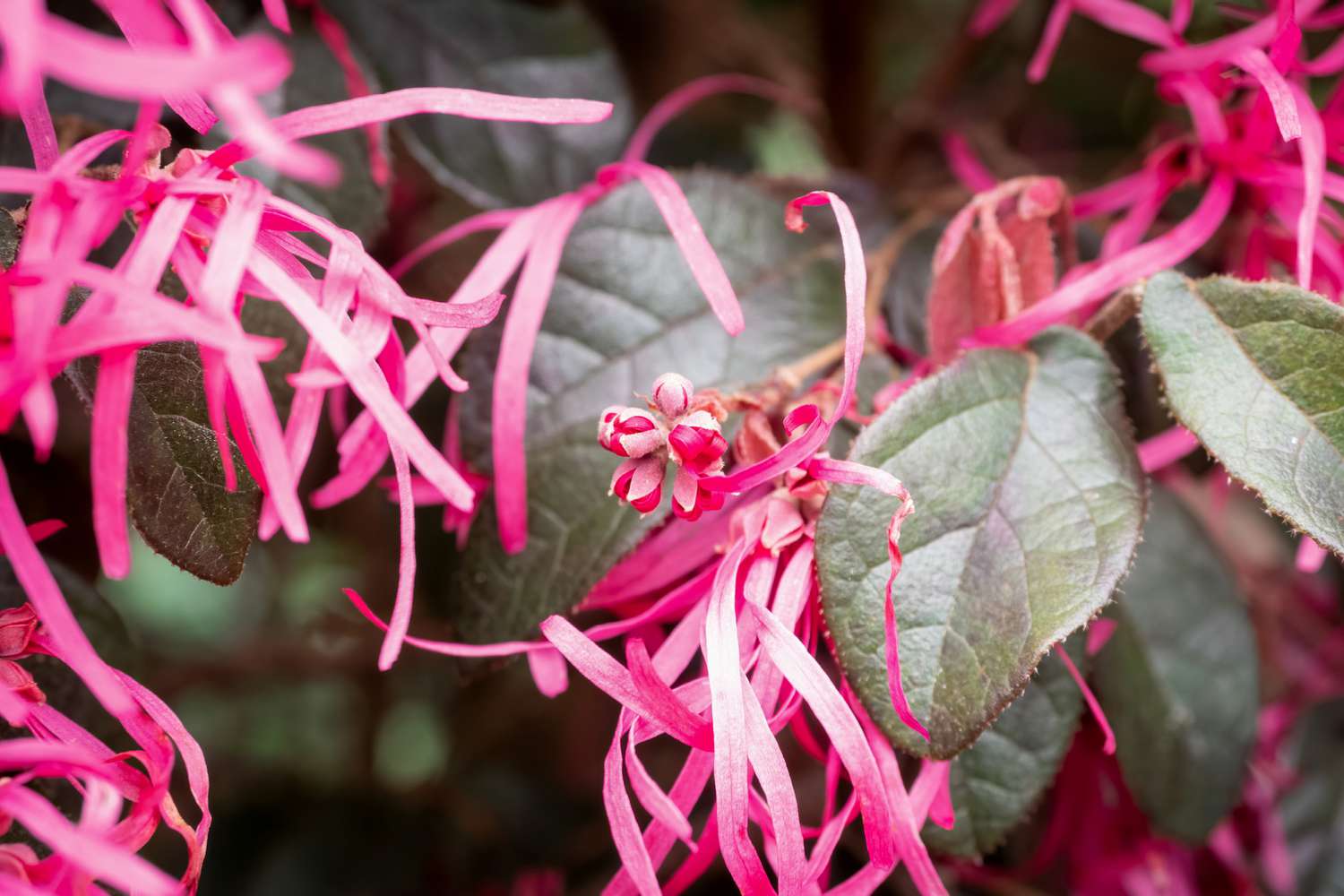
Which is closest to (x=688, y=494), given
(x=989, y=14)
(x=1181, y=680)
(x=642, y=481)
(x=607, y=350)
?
(x=642, y=481)

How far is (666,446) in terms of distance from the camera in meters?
0.37

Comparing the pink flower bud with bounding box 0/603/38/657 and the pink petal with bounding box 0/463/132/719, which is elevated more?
the pink petal with bounding box 0/463/132/719

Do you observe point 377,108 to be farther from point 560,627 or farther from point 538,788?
point 538,788

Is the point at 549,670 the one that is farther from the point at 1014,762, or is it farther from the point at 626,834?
the point at 1014,762

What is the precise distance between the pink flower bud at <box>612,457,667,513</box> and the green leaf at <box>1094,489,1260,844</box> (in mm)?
305

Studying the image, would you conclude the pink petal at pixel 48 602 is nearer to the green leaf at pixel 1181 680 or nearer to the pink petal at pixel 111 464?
the pink petal at pixel 111 464

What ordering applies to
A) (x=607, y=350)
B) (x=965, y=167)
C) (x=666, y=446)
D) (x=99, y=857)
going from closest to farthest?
(x=99, y=857) < (x=666, y=446) < (x=607, y=350) < (x=965, y=167)

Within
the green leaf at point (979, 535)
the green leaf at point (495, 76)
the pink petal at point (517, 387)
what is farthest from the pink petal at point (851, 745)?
the green leaf at point (495, 76)

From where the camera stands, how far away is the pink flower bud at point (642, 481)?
364 mm

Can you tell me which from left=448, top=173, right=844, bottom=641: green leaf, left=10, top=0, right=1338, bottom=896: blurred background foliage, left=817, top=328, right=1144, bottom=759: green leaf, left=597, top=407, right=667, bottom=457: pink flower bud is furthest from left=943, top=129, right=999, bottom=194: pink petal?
left=597, top=407, right=667, bottom=457: pink flower bud

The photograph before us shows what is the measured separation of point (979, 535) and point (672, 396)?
12 centimetres

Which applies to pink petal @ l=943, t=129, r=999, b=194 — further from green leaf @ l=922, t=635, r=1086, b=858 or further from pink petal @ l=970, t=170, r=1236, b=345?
green leaf @ l=922, t=635, r=1086, b=858

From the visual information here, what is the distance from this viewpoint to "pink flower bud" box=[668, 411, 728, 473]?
1.17ft

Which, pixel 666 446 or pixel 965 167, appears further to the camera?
pixel 965 167
